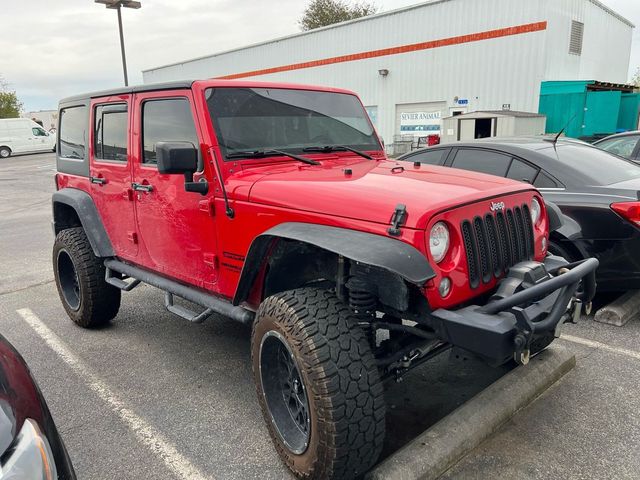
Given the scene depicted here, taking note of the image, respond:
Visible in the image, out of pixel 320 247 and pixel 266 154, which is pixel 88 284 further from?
pixel 320 247

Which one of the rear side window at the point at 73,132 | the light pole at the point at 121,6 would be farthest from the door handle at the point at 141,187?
the light pole at the point at 121,6

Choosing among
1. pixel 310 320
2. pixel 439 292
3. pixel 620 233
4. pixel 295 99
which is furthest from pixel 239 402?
pixel 620 233

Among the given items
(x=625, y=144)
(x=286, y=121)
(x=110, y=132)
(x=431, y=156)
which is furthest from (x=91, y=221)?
(x=625, y=144)

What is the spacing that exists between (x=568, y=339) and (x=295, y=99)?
2924 millimetres

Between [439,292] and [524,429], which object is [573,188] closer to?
[524,429]

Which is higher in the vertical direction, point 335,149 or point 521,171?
point 335,149

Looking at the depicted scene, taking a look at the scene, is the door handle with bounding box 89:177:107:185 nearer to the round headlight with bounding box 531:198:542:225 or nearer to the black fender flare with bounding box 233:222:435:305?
the black fender flare with bounding box 233:222:435:305

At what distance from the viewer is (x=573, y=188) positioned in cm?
446

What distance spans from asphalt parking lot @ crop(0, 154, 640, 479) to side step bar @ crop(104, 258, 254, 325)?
59cm

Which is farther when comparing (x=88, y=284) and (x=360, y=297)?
(x=88, y=284)

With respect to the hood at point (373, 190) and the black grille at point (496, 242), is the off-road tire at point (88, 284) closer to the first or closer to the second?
the hood at point (373, 190)

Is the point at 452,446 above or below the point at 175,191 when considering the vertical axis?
below

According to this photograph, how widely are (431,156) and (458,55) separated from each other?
14.4 m

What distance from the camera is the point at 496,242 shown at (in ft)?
8.39
